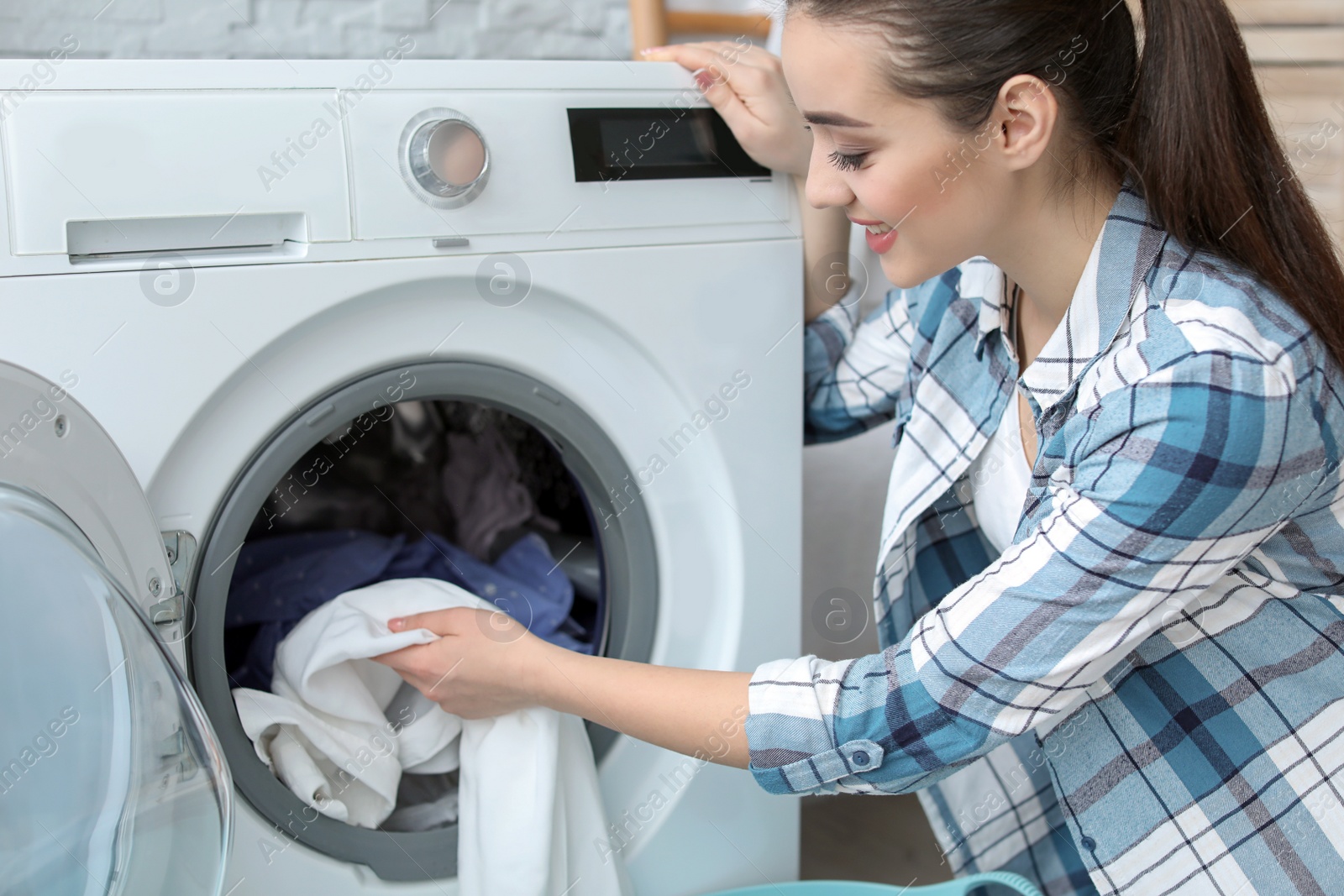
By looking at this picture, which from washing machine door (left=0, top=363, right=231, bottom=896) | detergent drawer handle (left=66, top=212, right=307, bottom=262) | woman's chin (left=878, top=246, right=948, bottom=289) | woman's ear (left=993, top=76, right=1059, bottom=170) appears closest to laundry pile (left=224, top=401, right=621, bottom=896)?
washing machine door (left=0, top=363, right=231, bottom=896)

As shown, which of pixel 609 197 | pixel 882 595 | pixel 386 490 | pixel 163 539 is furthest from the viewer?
pixel 386 490

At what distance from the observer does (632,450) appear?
85 cm

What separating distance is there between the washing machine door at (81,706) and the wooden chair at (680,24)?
2.56 feet

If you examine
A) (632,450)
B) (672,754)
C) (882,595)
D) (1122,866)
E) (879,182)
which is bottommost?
(1122,866)

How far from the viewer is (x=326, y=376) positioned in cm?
73

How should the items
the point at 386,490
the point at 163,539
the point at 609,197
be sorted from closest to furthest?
1. the point at 163,539
2. the point at 609,197
3. the point at 386,490

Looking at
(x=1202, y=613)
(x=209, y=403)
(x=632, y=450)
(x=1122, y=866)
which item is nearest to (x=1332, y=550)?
(x=1202, y=613)

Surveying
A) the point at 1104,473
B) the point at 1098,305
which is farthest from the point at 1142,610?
the point at 1098,305

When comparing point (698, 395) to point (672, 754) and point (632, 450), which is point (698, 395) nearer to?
point (632, 450)

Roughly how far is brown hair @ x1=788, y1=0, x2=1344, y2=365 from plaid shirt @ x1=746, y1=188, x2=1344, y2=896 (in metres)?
0.03

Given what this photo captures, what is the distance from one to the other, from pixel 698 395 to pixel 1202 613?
1.34ft

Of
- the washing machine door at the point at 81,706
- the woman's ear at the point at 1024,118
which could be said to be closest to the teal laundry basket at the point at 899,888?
the washing machine door at the point at 81,706

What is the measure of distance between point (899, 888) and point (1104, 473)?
511 millimetres

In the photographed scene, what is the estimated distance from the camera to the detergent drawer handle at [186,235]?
647 millimetres
